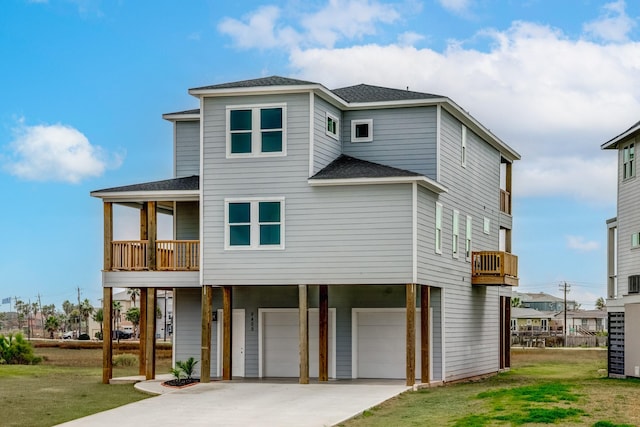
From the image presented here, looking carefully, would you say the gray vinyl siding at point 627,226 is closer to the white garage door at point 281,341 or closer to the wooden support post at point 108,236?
the white garage door at point 281,341

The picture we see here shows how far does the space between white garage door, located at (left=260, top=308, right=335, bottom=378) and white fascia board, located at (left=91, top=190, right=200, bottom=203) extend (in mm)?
4691

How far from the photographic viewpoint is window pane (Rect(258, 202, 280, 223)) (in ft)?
101

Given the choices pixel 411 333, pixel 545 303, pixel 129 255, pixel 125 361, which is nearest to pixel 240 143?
pixel 129 255

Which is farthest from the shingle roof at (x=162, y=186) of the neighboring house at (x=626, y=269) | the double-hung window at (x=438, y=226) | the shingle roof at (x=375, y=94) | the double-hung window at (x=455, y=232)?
the neighboring house at (x=626, y=269)

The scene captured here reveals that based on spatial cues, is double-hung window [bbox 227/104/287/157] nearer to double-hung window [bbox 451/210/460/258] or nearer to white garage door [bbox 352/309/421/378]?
white garage door [bbox 352/309/421/378]

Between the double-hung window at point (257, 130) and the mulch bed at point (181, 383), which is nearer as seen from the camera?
the mulch bed at point (181, 383)

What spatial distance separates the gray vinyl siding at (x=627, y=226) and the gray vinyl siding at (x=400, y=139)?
8.22 m

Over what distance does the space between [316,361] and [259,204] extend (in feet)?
19.6

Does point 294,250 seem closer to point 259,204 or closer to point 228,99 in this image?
point 259,204

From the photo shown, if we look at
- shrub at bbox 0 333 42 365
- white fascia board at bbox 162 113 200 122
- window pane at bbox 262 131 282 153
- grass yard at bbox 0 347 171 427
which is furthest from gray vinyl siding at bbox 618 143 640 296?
shrub at bbox 0 333 42 365

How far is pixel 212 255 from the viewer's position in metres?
31.0

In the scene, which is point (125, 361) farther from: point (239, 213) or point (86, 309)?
point (86, 309)

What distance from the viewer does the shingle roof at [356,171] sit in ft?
98.2

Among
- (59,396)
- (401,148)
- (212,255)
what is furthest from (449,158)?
(59,396)
